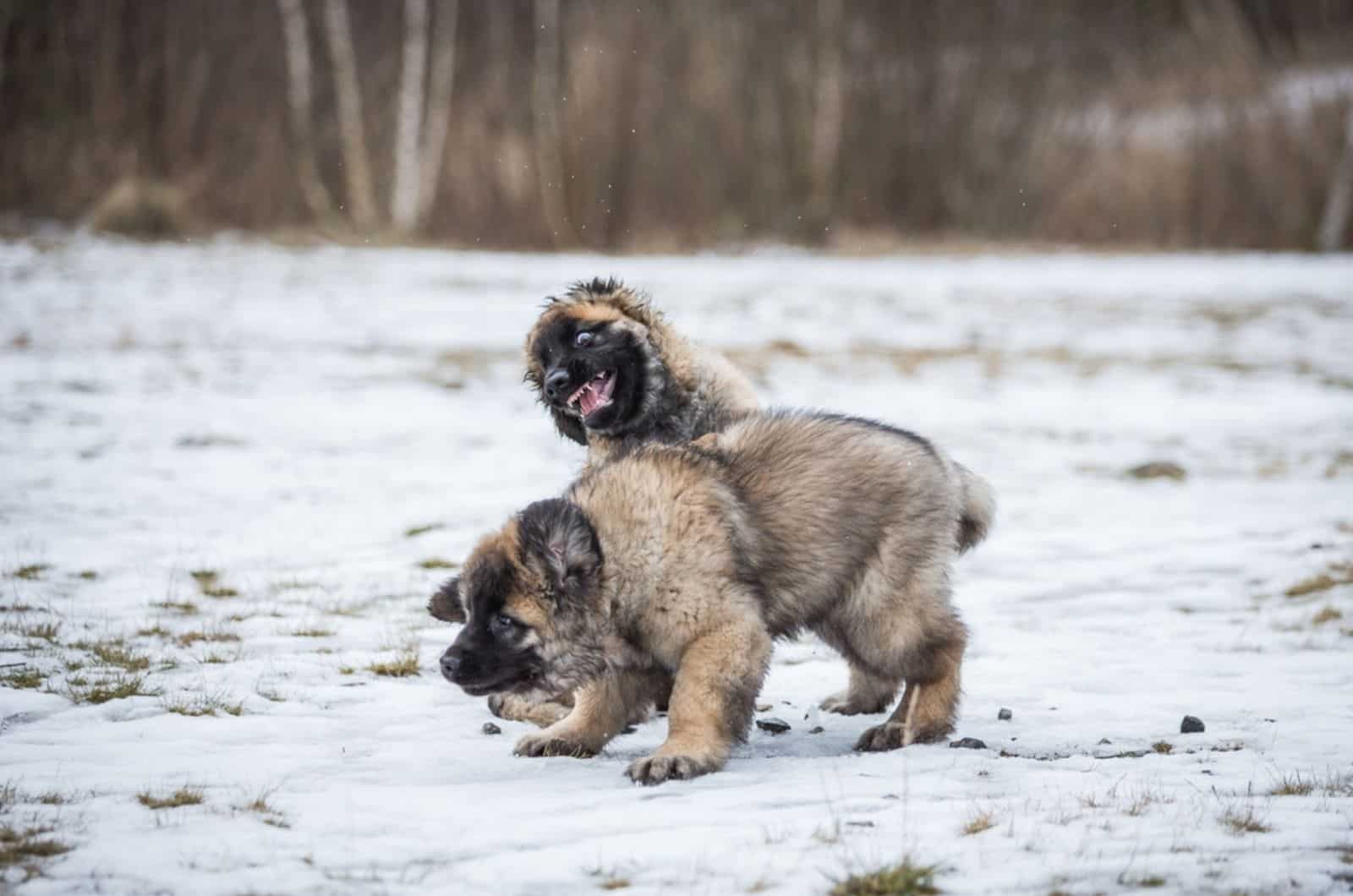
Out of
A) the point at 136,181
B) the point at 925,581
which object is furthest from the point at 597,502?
the point at 136,181

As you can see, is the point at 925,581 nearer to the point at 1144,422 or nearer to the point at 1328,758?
the point at 1328,758

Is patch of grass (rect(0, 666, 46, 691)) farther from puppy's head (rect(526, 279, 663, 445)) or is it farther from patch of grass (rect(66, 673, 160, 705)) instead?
puppy's head (rect(526, 279, 663, 445))

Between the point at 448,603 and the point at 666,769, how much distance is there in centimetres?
98

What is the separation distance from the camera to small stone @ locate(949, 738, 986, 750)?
5.07 m

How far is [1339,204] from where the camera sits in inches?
1055

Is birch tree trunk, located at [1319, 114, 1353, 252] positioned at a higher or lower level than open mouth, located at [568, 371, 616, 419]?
higher

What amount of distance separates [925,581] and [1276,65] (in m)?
26.7

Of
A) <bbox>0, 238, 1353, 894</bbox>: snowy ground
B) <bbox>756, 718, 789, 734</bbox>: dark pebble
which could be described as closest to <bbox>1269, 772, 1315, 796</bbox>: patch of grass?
<bbox>0, 238, 1353, 894</bbox>: snowy ground

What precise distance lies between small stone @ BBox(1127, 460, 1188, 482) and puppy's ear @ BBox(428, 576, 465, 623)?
7.28 m

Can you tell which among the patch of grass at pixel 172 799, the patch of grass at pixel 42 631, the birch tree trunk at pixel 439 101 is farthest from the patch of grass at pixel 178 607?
the birch tree trunk at pixel 439 101

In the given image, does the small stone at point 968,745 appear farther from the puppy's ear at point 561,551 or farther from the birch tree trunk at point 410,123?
the birch tree trunk at point 410,123

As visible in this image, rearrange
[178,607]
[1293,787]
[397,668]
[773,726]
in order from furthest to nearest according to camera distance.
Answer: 1. [178,607]
2. [397,668]
3. [773,726]
4. [1293,787]

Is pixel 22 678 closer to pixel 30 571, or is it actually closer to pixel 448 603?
pixel 448 603

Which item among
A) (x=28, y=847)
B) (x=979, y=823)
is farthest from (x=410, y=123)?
(x=979, y=823)
